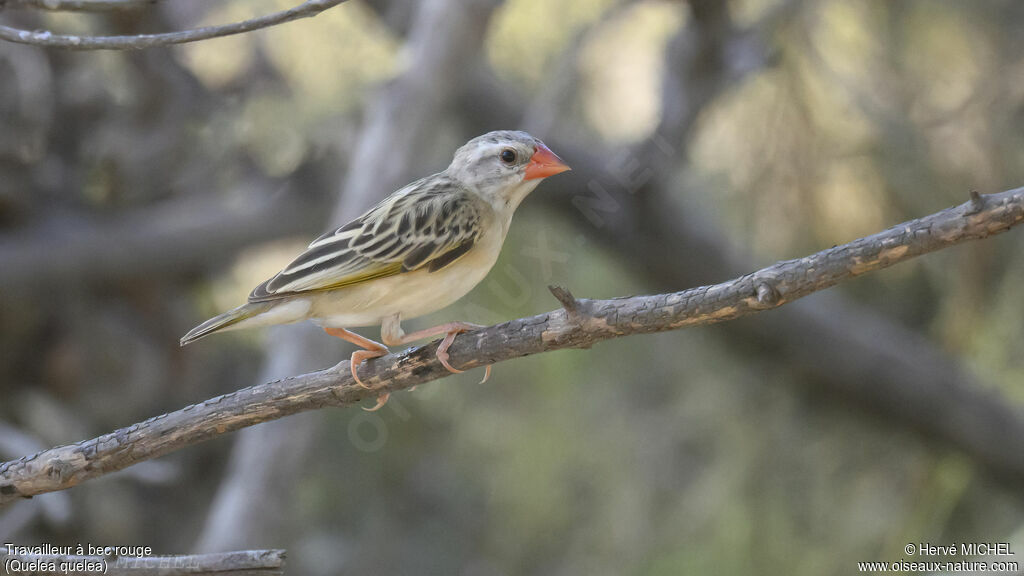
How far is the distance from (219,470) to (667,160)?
13.0ft

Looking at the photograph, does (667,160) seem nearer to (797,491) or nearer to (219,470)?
(797,491)

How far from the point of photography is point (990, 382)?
272 inches

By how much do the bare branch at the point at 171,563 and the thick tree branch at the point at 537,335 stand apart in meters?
0.27

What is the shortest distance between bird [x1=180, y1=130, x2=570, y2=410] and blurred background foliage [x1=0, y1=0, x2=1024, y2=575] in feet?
8.94

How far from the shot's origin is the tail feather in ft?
10.1

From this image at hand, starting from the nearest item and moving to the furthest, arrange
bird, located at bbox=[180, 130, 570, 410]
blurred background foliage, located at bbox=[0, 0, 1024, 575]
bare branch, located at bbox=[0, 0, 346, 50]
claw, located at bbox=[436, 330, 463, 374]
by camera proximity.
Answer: bare branch, located at bbox=[0, 0, 346, 50] → claw, located at bbox=[436, 330, 463, 374] → bird, located at bbox=[180, 130, 570, 410] → blurred background foliage, located at bbox=[0, 0, 1024, 575]

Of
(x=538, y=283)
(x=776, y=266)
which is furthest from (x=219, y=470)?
(x=776, y=266)

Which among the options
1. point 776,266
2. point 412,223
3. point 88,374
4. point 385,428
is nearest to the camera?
point 776,266

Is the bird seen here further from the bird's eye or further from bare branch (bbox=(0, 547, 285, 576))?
bare branch (bbox=(0, 547, 285, 576))

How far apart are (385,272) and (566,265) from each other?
3744 millimetres

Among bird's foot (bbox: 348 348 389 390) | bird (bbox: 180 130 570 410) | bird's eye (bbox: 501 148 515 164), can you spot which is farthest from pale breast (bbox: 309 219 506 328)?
bird's eye (bbox: 501 148 515 164)

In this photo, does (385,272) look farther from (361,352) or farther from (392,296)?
(361,352)

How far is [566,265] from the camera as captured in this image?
6965 mm

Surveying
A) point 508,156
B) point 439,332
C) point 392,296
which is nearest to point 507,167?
point 508,156
